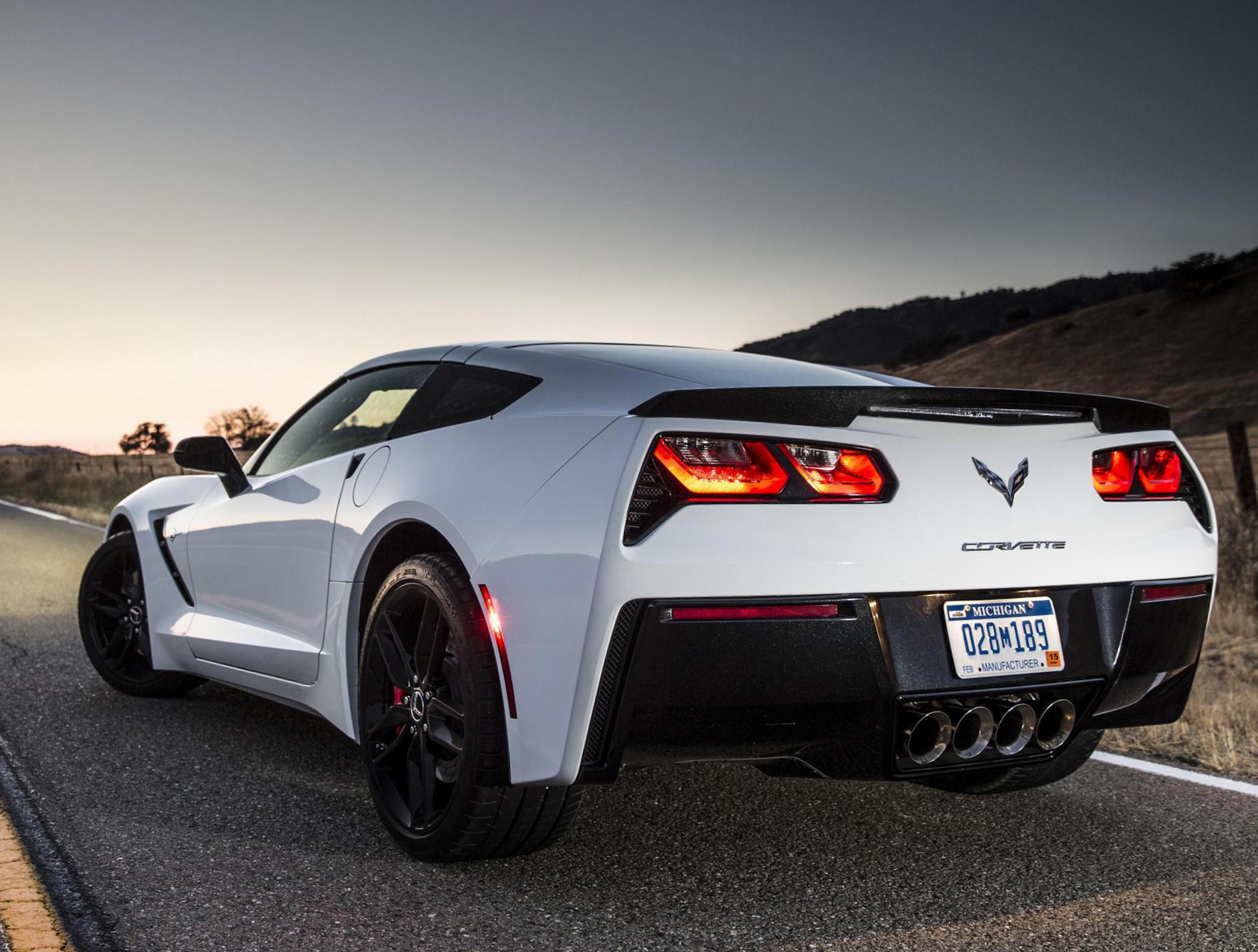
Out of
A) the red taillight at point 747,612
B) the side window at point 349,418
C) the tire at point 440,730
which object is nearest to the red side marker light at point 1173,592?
the red taillight at point 747,612

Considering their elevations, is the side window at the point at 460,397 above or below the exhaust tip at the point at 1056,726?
above

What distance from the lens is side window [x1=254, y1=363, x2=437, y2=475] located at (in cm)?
400

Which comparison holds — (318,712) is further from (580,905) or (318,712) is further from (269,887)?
(580,905)

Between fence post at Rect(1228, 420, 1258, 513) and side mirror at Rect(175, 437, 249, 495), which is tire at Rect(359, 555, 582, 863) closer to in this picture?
side mirror at Rect(175, 437, 249, 495)

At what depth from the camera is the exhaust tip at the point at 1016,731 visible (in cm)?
296

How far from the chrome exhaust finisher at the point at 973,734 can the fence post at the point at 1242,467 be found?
24.6 feet

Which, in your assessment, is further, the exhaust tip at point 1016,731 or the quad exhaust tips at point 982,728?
the exhaust tip at point 1016,731

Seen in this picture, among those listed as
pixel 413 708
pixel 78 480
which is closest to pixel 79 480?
pixel 78 480

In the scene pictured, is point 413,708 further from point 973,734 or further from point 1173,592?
point 1173,592

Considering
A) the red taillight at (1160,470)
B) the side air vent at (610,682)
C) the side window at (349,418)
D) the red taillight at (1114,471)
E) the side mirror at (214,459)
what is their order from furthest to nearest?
the side mirror at (214,459)
the side window at (349,418)
the red taillight at (1160,470)
the red taillight at (1114,471)
the side air vent at (610,682)

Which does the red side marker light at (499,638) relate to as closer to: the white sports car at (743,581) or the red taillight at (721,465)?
the white sports car at (743,581)

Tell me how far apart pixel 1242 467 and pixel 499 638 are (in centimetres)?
870

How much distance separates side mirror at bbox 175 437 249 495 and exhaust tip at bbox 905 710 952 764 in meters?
2.85

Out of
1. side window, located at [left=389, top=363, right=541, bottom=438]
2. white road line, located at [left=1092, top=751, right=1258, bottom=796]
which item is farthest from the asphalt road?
side window, located at [left=389, top=363, right=541, bottom=438]
